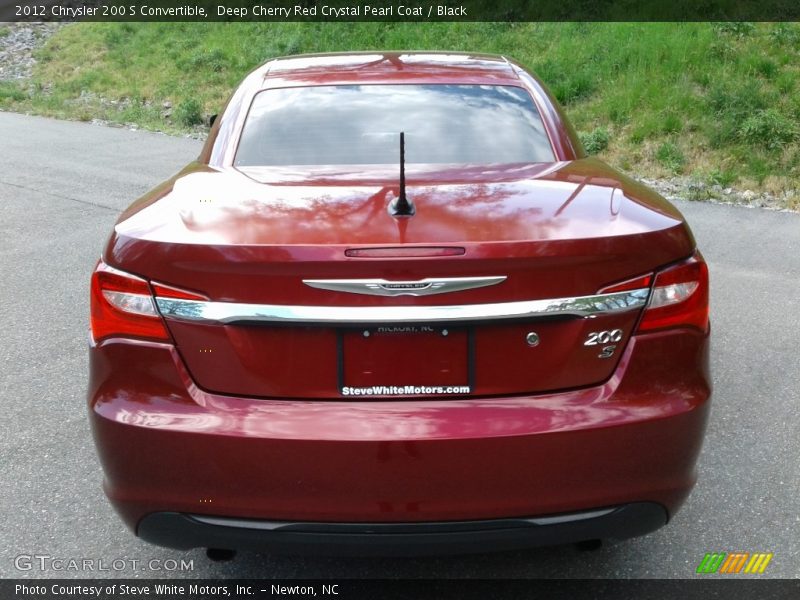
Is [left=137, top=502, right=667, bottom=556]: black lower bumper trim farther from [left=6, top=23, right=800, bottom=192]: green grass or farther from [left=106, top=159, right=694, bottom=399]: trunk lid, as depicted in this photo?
[left=6, top=23, right=800, bottom=192]: green grass

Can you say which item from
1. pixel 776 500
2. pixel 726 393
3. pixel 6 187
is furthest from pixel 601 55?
A: pixel 776 500

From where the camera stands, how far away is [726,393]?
4559 millimetres

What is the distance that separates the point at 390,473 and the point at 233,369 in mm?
507

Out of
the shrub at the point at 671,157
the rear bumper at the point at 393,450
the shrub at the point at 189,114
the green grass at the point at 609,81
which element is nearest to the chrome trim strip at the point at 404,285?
the rear bumper at the point at 393,450

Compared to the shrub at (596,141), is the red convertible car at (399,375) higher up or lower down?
higher up

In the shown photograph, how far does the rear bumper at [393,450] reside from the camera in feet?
7.57

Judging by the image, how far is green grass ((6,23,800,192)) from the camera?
36.1ft

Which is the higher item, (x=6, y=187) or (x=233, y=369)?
(x=233, y=369)

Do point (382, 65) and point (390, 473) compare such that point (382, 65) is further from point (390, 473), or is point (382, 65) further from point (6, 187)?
point (6, 187)

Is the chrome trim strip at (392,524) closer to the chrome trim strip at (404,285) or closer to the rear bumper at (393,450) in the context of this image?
the rear bumper at (393,450)

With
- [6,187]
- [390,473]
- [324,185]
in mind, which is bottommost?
[6,187]

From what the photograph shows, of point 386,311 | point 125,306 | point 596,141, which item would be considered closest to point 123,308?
point 125,306

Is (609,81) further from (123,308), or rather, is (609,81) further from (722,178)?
(123,308)

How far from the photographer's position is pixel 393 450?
2.29m
